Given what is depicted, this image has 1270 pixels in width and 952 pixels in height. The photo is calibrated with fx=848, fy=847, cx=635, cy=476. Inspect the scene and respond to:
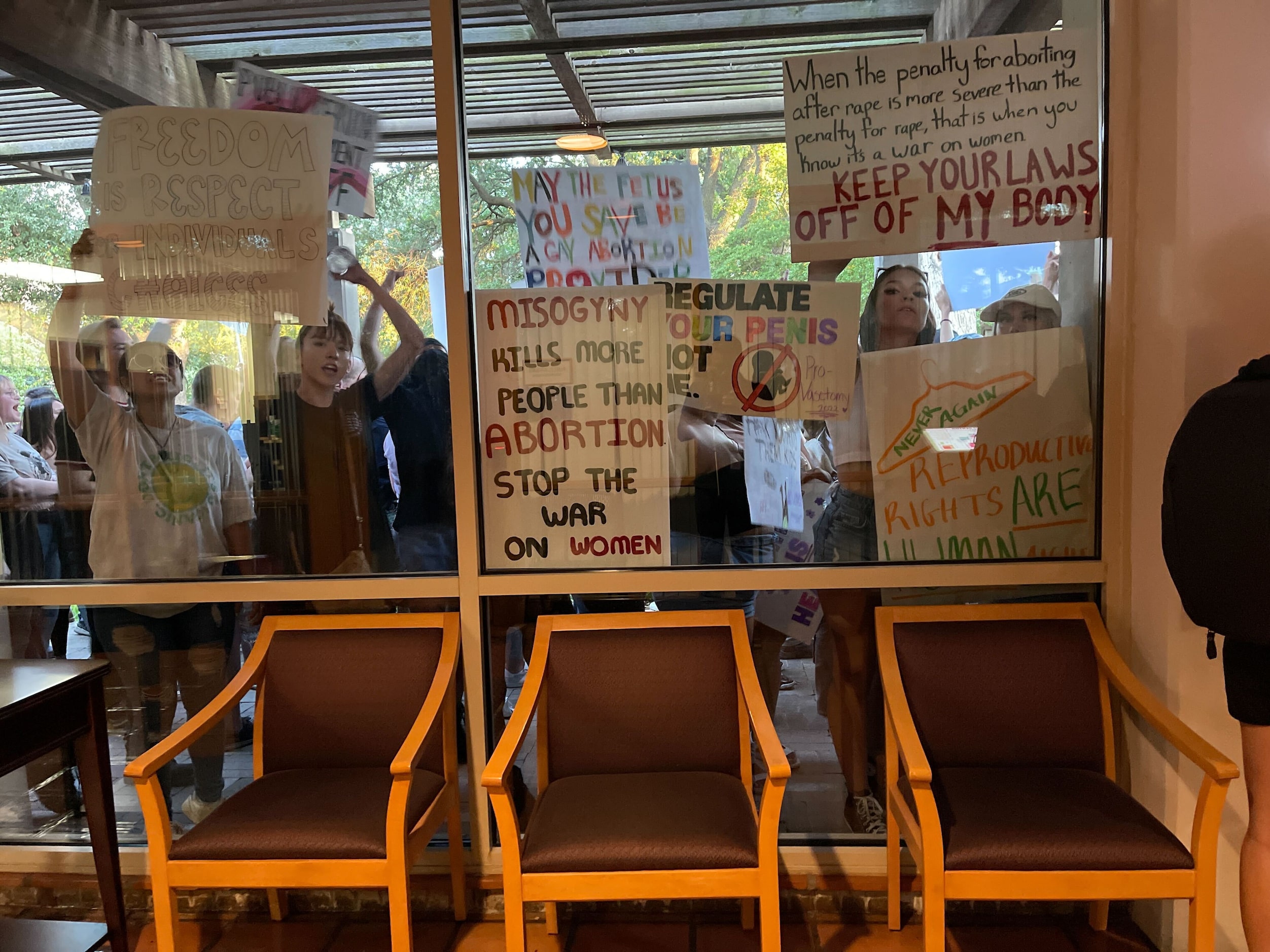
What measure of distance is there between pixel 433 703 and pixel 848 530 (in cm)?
117

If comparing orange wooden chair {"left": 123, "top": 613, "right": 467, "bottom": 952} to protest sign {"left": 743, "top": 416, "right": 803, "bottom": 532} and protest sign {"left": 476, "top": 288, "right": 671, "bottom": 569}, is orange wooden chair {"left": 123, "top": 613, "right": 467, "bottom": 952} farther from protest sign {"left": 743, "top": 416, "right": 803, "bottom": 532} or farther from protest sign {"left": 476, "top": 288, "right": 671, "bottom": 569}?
protest sign {"left": 743, "top": 416, "right": 803, "bottom": 532}

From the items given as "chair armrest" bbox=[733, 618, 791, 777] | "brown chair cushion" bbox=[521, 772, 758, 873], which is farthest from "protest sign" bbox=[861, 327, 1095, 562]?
"brown chair cushion" bbox=[521, 772, 758, 873]

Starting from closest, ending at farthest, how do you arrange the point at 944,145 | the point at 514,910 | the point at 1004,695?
the point at 514,910 < the point at 1004,695 < the point at 944,145

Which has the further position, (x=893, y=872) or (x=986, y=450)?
(x=986, y=450)

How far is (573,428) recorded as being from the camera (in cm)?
229

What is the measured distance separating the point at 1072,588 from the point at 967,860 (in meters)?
0.90

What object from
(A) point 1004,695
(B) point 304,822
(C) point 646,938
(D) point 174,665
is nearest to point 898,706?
(A) point 1004,695

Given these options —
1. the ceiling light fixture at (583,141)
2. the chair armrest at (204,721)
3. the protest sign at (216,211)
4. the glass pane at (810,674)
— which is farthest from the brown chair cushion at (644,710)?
the ceiling light fixture at (583,141)

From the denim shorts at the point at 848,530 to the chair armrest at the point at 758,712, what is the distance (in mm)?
343

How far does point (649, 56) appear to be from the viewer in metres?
2.30

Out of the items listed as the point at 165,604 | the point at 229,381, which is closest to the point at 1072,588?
the point at 229,381

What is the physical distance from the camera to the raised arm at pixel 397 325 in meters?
2.32

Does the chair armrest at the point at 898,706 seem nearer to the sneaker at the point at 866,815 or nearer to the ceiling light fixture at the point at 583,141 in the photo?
the sneaker at the point at 866,815

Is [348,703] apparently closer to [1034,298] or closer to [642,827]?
[642,827]
